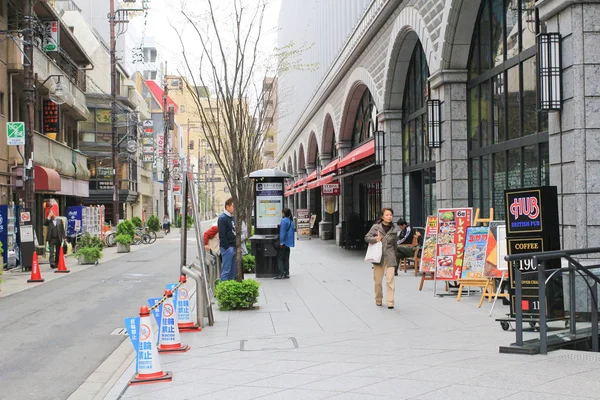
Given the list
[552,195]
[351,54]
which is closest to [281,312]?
[552,195]

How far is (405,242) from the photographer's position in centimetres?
2086

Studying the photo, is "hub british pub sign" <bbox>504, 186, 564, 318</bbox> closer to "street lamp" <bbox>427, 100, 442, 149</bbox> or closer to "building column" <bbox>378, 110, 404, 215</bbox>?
"street lamp" <bbox>427, 100, 442, 149</bbox>

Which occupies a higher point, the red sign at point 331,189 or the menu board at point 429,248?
the red sign at point 331,189

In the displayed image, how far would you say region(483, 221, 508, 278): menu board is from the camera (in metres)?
12.0

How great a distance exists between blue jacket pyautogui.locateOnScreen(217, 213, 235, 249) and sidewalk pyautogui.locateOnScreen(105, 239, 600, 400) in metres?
2.12

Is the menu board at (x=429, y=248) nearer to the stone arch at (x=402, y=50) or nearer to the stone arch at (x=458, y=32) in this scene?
the stone arch at (x=458, y=32)

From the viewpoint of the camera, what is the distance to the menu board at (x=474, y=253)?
13594 millimetres

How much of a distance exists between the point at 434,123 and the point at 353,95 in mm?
14452

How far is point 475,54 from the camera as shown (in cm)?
1738

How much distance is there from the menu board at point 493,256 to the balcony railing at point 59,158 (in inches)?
879

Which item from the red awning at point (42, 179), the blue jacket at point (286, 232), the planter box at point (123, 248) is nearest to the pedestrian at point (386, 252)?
the blue jacket at point (286, 232)

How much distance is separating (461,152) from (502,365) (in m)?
10.9

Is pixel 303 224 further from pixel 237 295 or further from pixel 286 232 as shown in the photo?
pixel 237 295

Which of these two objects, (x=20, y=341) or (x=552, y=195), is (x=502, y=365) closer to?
(x=552, y=195)
